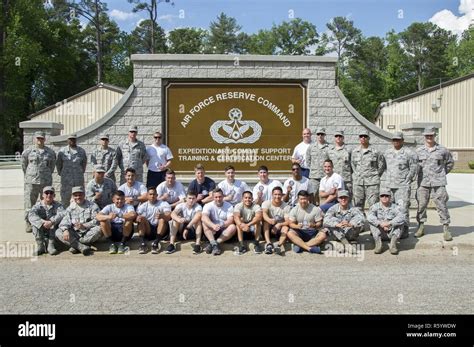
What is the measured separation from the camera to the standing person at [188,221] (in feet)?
26.7

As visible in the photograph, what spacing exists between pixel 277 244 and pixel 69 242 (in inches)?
136

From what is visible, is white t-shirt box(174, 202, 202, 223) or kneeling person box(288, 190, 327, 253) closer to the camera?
kneeling person box(288, 190, 327, 253)

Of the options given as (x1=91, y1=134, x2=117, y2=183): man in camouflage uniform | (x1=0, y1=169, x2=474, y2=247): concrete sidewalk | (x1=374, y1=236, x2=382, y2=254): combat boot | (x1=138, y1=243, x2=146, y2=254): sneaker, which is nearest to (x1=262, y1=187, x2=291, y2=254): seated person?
(x1=0, y1=169, x2=474, y2=247): concrete sidewalk

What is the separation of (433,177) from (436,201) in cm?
45

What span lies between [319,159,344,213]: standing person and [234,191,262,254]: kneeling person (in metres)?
1.31

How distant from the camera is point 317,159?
31.1 feet

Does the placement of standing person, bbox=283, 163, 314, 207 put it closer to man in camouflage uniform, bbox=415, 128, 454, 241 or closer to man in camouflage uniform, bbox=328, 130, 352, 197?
man in camouflage uniform, bbox=328, 130, 352, 197

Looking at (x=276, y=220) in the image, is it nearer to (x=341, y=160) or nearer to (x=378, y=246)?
(x=378, y=246)

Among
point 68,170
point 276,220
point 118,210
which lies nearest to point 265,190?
point 276,220

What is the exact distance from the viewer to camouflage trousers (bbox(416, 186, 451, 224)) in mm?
8648

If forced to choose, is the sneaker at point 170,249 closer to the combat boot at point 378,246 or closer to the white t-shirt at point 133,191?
the white t-shirt at point 133,191

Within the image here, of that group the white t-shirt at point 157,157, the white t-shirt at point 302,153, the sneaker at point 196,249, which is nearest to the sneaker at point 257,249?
the sneaker at point 196,249
